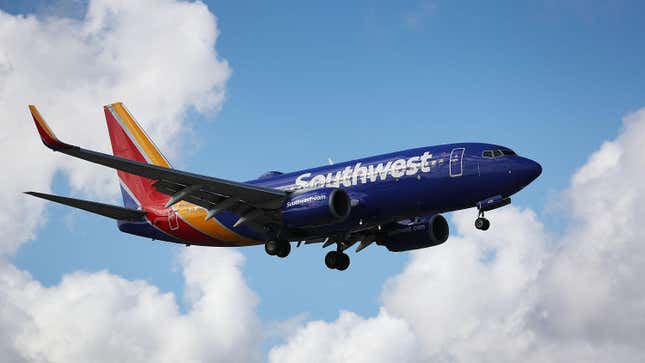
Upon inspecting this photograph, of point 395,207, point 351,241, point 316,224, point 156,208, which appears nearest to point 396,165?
point 395,207

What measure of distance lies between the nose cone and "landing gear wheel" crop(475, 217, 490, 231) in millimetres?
2208

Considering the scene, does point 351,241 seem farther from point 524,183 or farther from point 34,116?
point 34,116

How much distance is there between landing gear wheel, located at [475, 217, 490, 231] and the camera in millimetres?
37000

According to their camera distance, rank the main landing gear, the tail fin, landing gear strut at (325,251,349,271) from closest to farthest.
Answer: the main landing gear < landing gear strut at (325,251,349,271) < the tail fin

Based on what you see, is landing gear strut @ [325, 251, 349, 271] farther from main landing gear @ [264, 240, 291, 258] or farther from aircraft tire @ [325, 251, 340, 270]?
main landing gear @ [264, 240, 291, 258]

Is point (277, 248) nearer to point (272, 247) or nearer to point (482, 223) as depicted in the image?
point (272, 247)

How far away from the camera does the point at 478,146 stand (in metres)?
38.0

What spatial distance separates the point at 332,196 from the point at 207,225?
26.5 ft

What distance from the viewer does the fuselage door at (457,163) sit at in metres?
37.2

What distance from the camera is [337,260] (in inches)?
1762

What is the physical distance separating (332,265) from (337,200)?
25.2 feet

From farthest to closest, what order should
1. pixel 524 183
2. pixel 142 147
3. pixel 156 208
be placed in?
1. pixel 142 147
2. pixel 156 208
3. pixel 524 183

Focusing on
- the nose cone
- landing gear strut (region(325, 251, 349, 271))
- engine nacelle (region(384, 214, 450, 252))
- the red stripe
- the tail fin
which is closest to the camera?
the nose cone

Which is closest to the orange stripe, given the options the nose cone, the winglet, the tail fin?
the tail fin
